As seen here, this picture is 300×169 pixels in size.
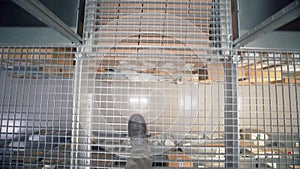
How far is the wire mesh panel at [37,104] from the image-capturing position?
852 millimetres

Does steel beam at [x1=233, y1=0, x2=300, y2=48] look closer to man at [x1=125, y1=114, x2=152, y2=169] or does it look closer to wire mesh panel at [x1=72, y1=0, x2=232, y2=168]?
wire mesh panel at [x1=72, y1=0, x2=232, y2=168]

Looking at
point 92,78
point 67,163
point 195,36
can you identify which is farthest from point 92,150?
point 195,36

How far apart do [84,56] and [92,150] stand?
443mm

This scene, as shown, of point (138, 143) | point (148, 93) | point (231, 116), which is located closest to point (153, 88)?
point (148, 93)

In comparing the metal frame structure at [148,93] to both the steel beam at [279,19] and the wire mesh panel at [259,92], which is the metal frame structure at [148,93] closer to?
the wire mesh panel at [259,92]

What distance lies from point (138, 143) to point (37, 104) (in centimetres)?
51

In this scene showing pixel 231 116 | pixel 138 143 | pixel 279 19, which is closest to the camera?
pixel 279 19

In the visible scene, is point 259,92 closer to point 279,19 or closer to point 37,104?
point 279,19

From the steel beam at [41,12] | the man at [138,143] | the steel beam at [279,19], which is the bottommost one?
the man at [138,143]

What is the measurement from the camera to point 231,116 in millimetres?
883

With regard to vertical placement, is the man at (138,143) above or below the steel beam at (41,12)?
below

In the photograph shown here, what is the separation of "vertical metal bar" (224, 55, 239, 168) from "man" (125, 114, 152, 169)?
359 millimetres

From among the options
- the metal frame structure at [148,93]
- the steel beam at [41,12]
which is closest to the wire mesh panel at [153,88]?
the metal frame structure at [148,93]

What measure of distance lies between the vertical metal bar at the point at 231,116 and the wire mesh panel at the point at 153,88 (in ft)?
0.10
